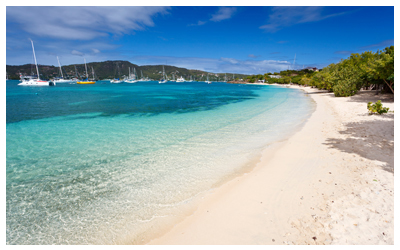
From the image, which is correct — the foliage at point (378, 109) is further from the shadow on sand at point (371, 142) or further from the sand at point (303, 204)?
the sand at point (303, 204)

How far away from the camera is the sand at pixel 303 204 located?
168 inches

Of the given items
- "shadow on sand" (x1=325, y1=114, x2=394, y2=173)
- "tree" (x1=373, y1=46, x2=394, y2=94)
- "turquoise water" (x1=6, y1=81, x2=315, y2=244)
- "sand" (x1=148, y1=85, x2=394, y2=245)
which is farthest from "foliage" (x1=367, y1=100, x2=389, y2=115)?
"sand" (x1=148, y1=85, x2=394, y2=245)

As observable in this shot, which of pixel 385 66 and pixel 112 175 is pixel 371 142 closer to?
pixel 112 175

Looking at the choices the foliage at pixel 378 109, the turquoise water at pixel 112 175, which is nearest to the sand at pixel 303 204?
the turquoise water at pixel 112 175

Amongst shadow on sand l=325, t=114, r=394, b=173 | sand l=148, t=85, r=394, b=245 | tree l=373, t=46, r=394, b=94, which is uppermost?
tree l=373, t=46, r=394, b=94

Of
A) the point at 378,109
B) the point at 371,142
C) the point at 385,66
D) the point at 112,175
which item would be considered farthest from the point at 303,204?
the point at 385,66

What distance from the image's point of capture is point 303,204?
534 centimetres

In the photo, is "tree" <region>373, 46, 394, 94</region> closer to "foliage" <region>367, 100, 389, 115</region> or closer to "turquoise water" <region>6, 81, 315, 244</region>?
"foliage" <region>367, 100, 389, 115</region>

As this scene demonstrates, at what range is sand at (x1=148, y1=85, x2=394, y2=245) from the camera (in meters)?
4.26

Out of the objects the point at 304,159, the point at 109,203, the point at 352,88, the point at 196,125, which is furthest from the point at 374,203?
the point at 352,88

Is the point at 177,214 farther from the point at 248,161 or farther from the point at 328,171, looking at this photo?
the point at 328,171

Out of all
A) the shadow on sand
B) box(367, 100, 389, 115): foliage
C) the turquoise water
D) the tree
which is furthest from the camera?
the tree

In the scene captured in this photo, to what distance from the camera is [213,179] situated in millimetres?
7332

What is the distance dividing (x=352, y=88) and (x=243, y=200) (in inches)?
1648
